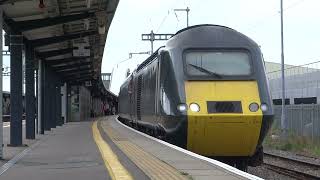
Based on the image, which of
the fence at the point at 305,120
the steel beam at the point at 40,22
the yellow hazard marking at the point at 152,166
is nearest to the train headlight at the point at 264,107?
the yellow hazard marking at the point at 152,166

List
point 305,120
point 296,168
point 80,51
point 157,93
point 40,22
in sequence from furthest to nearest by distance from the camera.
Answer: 1. point 305,120
2. point 80,51
3. point 40,22
4. point 296,168
5. point 157,93

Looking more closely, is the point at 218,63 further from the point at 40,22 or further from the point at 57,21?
the point at 57,21

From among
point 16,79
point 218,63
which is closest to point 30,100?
point 16,79

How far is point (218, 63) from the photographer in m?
15.0

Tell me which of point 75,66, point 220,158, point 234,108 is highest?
point 75,66

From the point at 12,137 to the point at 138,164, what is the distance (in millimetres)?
8994

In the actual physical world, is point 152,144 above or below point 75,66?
below

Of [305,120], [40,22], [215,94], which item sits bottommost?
[305,120]

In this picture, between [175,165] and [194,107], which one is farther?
[194,107]

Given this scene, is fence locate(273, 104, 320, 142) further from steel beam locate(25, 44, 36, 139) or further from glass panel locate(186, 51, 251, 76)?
glass panel locate(186, 51, 251, 76)

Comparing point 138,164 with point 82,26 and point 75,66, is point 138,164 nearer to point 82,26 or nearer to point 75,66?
point 82,26

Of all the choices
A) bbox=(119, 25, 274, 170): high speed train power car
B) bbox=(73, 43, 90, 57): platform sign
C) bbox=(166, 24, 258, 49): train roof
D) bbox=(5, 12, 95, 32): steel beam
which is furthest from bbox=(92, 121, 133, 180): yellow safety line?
bbox=(73, 43, 90, 57): platform sign

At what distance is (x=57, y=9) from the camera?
70.3ft

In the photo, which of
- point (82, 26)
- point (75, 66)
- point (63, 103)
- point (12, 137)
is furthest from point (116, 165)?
point (63, 103)
